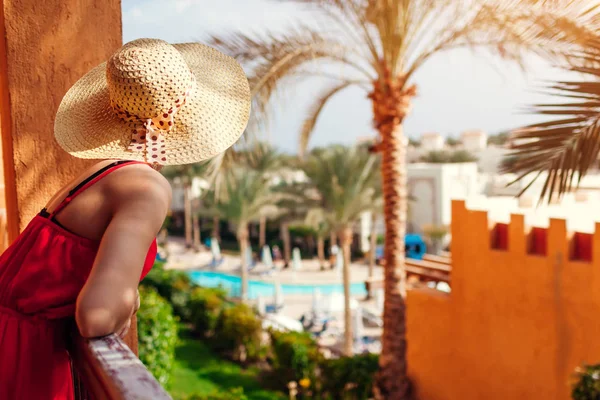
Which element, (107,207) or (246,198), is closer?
(107,207)

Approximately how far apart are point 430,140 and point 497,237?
34944 millimetres

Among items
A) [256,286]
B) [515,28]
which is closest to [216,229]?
[256,286]

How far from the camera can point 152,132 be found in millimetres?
1133

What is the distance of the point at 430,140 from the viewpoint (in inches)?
1683

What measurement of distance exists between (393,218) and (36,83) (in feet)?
23.9

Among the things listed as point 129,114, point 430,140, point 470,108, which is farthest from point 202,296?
point 470,108

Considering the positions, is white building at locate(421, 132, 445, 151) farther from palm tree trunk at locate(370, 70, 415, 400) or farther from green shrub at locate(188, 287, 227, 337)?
palm tree trunk at locate(370, 70, 415, 400)

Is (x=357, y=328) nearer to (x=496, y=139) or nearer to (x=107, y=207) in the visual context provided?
(x=107, y=207)

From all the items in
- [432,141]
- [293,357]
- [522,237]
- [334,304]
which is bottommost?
[334,304]

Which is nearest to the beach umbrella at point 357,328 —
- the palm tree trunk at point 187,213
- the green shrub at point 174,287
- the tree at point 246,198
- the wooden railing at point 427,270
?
the green shrub at point 174,287

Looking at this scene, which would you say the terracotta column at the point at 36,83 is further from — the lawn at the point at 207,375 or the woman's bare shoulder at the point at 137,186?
the lawn at the point at 207,375

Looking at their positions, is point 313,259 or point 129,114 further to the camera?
point 313,259

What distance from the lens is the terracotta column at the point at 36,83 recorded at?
6.01 ft

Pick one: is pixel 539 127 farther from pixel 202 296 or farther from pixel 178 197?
pixel 178 197
